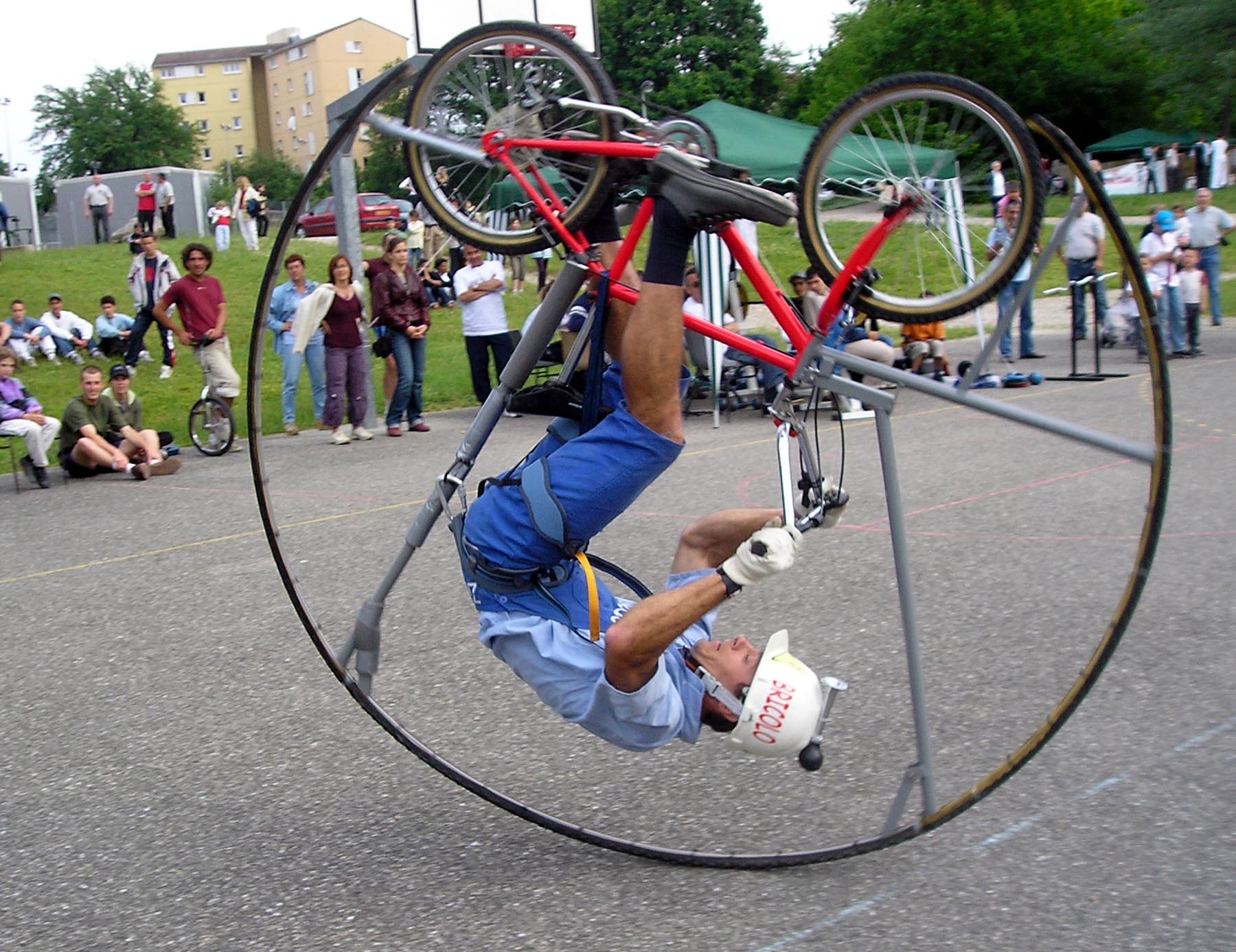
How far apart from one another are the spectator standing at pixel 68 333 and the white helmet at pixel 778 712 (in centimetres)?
1729

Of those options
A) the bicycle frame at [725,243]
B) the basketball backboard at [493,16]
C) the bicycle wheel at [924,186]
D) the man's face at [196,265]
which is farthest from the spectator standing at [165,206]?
the bicycle wheel at [924,186]

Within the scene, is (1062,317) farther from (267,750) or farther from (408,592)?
(267,750)

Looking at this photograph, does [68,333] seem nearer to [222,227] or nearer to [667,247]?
[222,227]

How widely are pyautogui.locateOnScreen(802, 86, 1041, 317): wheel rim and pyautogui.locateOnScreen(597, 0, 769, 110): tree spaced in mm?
24200

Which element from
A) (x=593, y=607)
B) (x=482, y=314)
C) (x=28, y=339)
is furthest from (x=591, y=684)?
(x=28, y=339)

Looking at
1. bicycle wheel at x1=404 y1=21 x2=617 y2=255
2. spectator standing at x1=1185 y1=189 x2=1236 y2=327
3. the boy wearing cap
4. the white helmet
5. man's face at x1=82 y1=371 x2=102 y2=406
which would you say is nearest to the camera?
the white helmet

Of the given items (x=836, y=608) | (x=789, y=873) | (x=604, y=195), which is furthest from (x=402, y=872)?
(x=836, y=608)

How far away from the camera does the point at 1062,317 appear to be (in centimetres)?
1880

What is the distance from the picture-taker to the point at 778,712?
343 centimetres

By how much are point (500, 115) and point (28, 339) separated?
16728 mm

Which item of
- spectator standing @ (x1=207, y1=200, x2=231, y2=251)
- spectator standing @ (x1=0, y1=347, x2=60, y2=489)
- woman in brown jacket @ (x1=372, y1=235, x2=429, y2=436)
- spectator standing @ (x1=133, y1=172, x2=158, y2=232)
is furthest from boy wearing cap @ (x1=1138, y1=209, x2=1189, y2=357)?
spectator standing @ (x1=207, y1=200, x2=231, y2=251)

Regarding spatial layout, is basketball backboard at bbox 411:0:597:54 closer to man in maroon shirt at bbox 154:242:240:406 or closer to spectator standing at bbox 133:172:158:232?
man in maroon shirt at bbox 154:242:240:406

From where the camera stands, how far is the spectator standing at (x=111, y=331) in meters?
18.9

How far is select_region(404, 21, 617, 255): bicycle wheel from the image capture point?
365 cm
